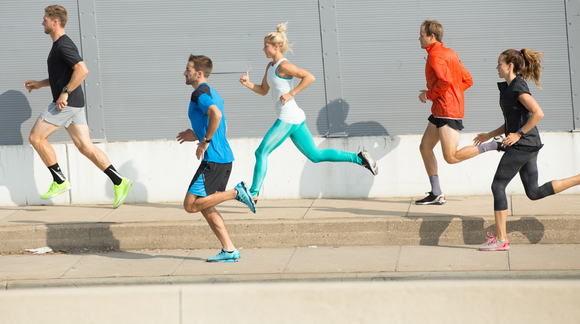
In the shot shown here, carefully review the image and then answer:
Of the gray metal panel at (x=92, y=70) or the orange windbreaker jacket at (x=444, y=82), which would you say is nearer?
the orange windbreaker jacket at (x=444, y=82)

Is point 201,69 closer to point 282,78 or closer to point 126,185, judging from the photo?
point 282,78

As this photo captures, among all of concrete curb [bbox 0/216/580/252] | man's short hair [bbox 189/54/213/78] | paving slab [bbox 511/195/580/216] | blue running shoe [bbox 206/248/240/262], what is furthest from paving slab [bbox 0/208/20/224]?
paving slab [bbox 511/195/580/216]

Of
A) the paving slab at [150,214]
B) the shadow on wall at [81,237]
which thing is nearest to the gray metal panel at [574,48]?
the paving slab at [150,214]

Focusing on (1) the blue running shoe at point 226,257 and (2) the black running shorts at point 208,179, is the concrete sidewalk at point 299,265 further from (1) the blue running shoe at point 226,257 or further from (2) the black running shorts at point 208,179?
(2) the black running shorts at point 208,179

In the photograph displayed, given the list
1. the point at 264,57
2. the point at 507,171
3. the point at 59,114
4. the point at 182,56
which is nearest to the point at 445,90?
the point at 507,171

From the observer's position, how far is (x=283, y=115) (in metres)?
6.79

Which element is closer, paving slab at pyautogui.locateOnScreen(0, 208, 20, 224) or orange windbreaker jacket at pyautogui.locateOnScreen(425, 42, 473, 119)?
orange windbreaker jacket at pyautogui.locateOnScreen(425, 42, 473, 119)

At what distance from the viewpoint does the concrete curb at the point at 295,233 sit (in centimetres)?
618

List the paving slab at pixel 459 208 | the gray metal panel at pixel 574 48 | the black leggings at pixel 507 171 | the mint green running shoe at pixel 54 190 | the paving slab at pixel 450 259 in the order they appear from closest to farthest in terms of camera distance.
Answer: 1. the paving slab at pixel 450 259
2. the black leggings at pixel 507 171
3. the paving slab at pixel 459 208
4. the mint green running shoe at pixel 54 190
5. the gray metal panel at pixel 574 48

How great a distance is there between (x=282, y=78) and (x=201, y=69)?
1.35m

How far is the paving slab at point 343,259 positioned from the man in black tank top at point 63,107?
231cm

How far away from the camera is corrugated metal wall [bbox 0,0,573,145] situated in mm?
7562

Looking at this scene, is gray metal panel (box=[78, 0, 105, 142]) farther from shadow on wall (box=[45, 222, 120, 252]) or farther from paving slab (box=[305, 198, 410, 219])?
paving slab (box=[305, 198, 410, 219])

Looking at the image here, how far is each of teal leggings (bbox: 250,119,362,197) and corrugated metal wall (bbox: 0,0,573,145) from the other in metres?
1.09
